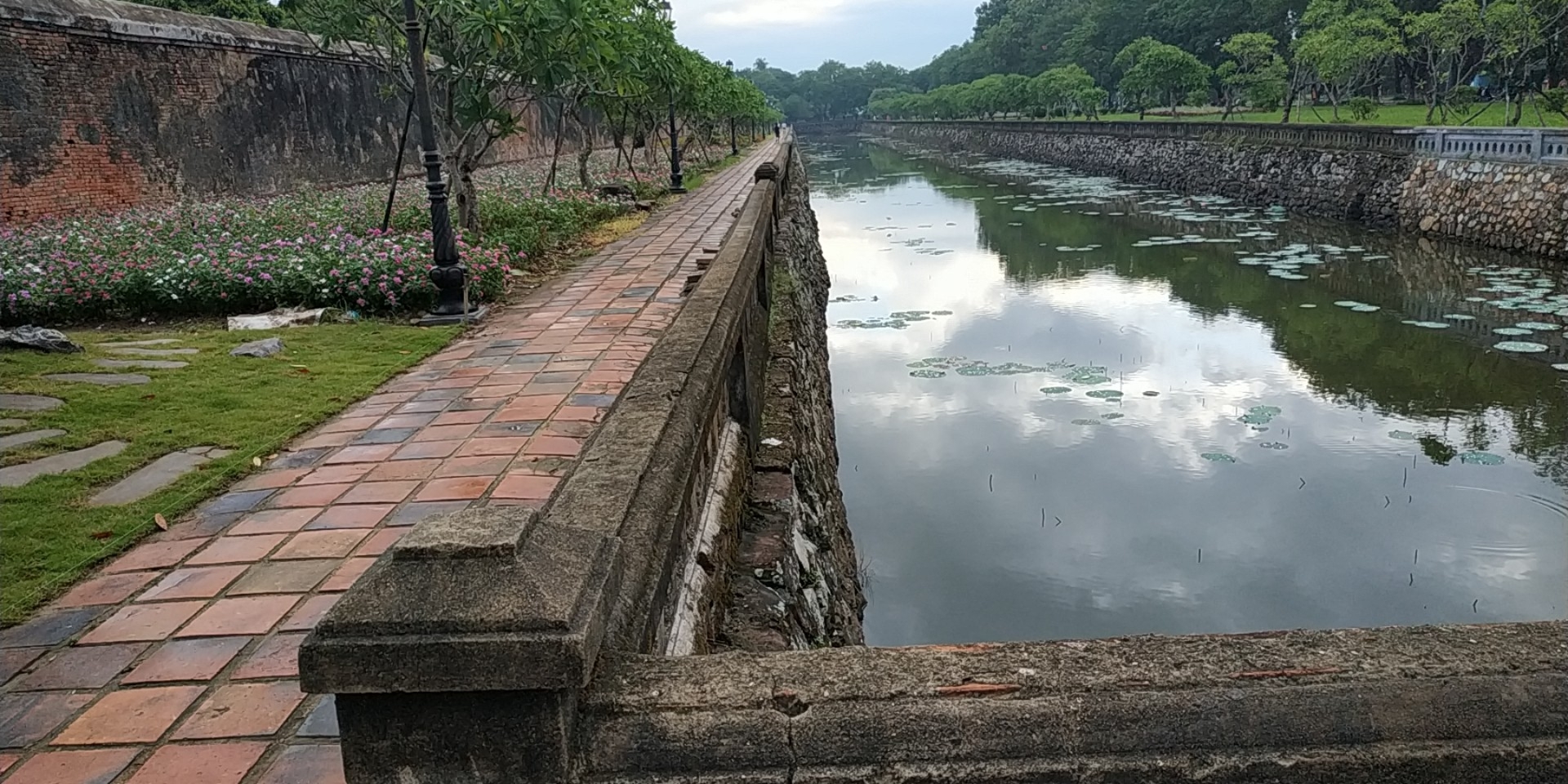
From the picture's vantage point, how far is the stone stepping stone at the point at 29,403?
486 cm

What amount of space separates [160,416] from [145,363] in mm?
1432

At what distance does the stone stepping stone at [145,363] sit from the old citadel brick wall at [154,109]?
610cm

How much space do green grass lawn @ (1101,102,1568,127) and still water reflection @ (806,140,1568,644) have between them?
930cm

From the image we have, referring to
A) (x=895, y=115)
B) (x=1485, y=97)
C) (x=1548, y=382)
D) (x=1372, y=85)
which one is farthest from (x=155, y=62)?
(x=895, y=115)

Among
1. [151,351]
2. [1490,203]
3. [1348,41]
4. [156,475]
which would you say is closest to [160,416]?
[156,475]

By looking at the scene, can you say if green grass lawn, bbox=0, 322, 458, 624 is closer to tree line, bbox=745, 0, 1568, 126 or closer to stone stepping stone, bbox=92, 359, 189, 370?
stone stepping stone, bbox=92, 359, 189, 370

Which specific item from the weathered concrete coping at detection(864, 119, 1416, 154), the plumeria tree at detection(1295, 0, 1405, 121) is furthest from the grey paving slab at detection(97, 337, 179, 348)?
the plumeria tree at detection(1295, 0, 1405, 121)

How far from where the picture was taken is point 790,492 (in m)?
4.39

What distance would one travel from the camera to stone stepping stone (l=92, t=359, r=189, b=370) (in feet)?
19.1

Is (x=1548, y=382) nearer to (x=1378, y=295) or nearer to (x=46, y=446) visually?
(x=1378, y=295)

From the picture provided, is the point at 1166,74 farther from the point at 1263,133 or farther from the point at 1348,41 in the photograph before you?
the point at 1263,133

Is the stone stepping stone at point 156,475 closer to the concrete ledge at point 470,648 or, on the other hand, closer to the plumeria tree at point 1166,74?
the concrete ledge at point 470,648

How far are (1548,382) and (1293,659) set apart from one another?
34.4 feet

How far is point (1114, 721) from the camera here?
4.77 ft
